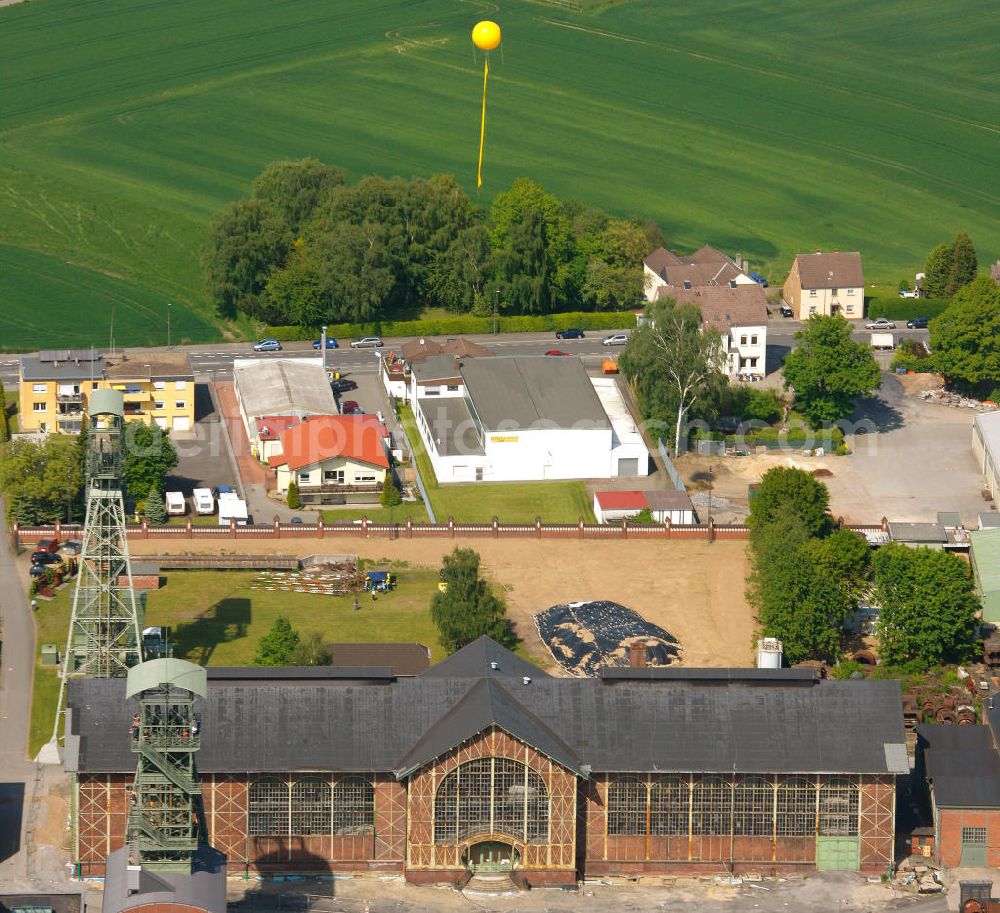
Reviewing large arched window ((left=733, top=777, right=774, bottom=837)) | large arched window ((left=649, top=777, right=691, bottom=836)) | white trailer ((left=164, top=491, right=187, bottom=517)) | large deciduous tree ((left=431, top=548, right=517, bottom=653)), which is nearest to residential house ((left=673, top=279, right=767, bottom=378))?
white trailer ((left=164, top=491, right=187, bottom=517))

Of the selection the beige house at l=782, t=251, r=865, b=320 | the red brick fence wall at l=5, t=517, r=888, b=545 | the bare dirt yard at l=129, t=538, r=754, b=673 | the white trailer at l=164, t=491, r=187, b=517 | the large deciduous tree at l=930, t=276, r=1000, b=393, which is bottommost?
the bare dirt yard at l=129, t=538, r=754, b=673

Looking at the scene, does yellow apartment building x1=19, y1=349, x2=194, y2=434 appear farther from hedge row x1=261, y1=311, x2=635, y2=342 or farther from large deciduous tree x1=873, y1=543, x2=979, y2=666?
large deciduous tree x1=873, y1=543, x2=979, y2=666

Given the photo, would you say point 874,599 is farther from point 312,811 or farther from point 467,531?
point 312,811

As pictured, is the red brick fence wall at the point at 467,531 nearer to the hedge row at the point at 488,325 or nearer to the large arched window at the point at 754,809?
the large arched window at the point at 754,809

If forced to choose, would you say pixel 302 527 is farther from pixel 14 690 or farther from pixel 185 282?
pixel 185 282

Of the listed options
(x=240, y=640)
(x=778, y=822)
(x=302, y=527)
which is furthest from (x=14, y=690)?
(x=778, y=822)

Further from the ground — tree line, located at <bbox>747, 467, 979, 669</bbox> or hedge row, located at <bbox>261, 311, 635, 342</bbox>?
hedge row, located at <bbox>261, 311, 635, 342</bbox>
